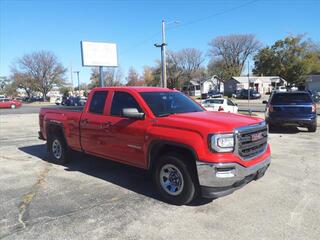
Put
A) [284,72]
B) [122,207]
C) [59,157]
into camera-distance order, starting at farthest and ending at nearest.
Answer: [284,72], [59,157], [122,207]

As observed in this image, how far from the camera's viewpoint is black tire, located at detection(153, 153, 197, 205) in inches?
192

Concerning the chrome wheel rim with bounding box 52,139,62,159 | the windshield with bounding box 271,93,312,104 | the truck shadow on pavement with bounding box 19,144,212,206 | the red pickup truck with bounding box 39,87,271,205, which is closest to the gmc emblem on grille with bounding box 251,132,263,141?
the red pickup truck with bounding box 39,87,271,205

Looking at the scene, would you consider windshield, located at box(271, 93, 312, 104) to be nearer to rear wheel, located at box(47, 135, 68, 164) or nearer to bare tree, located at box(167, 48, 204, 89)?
rear wheel, located at box(47, 135, 68, 164)

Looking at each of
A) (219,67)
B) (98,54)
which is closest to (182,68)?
(219,67)

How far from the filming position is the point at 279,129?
1434 centimetres

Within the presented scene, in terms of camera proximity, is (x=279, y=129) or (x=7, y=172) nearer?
(x=7, y=172)

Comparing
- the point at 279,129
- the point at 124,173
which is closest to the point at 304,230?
the point at 124,173

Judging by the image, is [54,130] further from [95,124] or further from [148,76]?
[148,76]

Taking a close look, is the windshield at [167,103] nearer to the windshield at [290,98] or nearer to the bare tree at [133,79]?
the windshield at [290,98]

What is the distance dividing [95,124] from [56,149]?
6.91 feet

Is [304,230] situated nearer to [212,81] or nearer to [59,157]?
[59,157]

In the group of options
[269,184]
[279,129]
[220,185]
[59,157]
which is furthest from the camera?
[279,129]

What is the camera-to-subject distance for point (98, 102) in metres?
6.69

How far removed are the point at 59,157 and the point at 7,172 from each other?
3.79 ft
